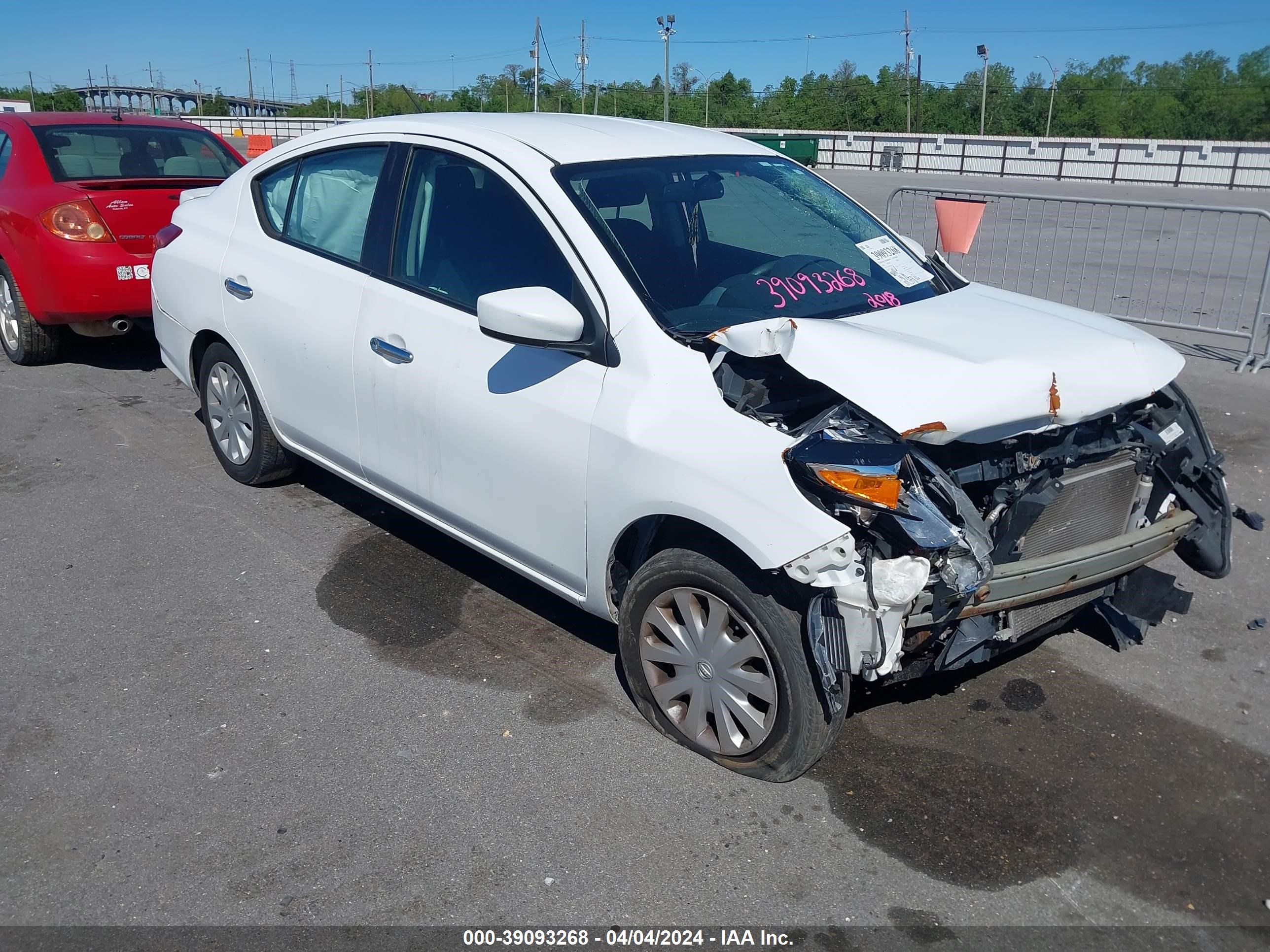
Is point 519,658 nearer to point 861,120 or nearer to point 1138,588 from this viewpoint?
point 1138,588

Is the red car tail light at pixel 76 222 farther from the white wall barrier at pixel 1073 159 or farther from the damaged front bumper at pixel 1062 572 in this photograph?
the white wall barrier at pixel 1073 159

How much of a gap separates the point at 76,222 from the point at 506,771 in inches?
216

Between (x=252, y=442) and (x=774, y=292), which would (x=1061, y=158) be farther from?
(x=774, y=292)

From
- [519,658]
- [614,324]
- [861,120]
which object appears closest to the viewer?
[614,324]

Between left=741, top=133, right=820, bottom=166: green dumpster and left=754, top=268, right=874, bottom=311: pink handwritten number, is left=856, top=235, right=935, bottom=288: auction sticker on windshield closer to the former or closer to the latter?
left=754, top=268, right=874, bottom=311: pink handwritten number

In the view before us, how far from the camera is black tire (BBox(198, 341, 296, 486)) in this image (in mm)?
5160

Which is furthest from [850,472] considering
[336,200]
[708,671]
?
[336,200]

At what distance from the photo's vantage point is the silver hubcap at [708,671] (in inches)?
126

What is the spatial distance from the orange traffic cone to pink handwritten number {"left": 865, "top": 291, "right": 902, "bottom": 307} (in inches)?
200

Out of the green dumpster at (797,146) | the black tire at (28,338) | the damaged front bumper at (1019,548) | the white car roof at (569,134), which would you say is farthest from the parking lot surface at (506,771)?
the green dumpster at (797,146)

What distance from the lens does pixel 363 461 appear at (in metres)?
4.43

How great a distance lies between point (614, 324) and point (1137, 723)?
2.34 metres

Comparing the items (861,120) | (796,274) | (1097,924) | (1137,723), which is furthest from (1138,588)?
(861,120)

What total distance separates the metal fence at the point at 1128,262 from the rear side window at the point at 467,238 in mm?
5984
